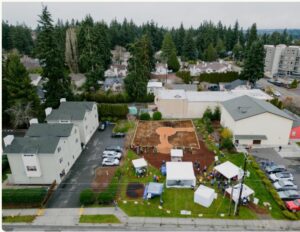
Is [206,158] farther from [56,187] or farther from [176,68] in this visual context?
[176,68]

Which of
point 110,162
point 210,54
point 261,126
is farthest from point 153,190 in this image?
point 210,54

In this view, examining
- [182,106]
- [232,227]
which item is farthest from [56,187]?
[182,106]

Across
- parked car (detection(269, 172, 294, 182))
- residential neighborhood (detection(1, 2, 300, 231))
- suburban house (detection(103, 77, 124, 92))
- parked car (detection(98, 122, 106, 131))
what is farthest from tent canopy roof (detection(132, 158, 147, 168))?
suburban house (detection(103, 77, 124, 92))

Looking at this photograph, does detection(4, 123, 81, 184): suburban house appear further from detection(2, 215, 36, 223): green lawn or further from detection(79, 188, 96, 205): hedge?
detection(79, 188, 96, 205): hedge

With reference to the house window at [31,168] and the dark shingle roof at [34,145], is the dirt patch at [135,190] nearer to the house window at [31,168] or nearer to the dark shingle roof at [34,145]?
the dark shingle roof at [34,145]

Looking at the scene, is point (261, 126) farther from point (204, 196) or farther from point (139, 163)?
point (139, 163)

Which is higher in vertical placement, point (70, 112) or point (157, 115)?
point (70, 112)
